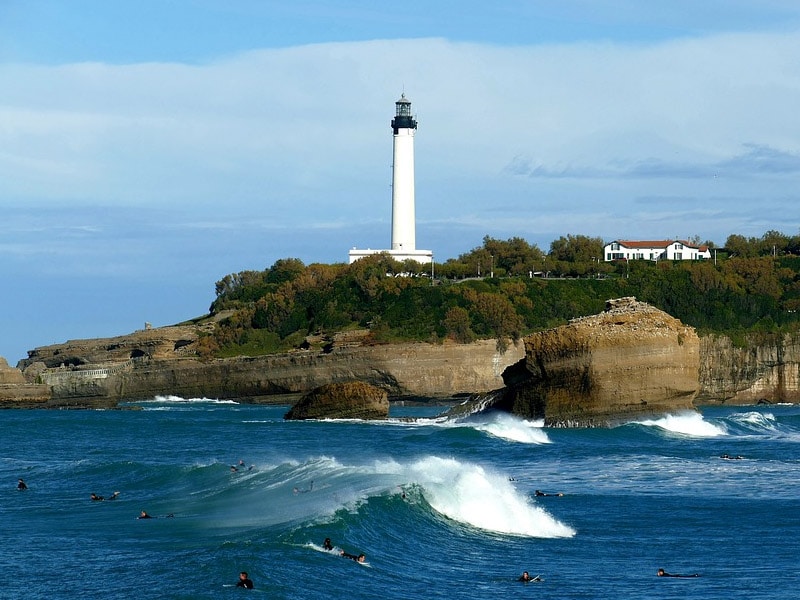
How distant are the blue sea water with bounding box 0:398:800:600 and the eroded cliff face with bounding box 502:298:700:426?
3.47 ft

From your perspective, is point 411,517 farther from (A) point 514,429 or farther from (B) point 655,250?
(B) point 655,250

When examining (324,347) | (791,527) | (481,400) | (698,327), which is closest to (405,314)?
(324,347)

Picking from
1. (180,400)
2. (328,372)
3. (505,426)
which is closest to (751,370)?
(328,372)

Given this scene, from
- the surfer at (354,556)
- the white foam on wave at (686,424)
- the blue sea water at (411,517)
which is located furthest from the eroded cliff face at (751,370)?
the surfer at (354,556)

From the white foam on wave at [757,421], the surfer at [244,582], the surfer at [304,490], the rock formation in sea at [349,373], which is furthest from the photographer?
the rock formation in sea at [349,373]

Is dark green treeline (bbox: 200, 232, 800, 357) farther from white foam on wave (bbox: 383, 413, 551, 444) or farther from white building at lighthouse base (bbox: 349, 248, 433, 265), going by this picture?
white foam on wave (bbox: 383, 413, 551, 444)

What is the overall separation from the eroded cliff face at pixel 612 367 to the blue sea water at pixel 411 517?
106cm

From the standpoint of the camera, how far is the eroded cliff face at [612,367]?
48.6m

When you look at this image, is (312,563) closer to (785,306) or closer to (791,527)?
(791,527)

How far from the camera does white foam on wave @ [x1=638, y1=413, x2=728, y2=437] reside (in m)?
50.7

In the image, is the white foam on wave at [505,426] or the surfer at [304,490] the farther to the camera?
the white foam on wave at [505,426]

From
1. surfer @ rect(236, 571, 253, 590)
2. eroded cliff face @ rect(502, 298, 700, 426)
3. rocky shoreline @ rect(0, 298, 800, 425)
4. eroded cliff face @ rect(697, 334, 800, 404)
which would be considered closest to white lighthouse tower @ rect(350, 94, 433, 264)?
rocky shoreline @ rect(0, 298, 800, 425)

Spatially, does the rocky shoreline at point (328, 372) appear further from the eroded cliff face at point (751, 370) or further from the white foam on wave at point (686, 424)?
the white foam on wave at point (686, 424)

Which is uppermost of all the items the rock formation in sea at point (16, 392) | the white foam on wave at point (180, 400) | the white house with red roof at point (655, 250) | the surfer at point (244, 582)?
the white house with red roof at point (655, 250)
